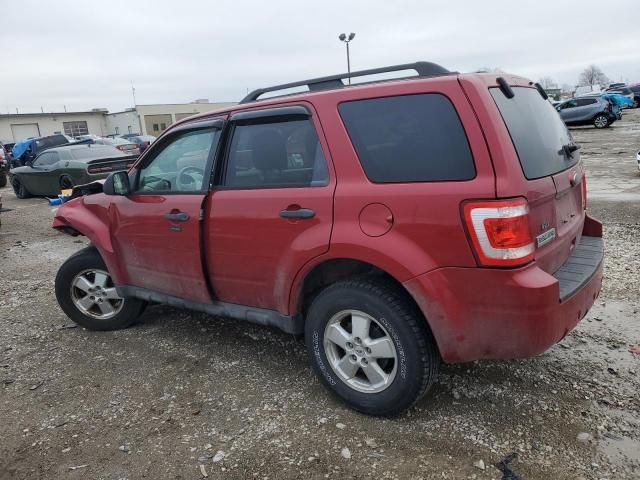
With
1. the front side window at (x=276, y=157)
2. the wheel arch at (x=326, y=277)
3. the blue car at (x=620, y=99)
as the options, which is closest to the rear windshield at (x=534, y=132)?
the wheel arch at (x=326, y=277)

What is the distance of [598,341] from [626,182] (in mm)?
8382

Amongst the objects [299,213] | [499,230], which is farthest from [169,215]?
[499,230]

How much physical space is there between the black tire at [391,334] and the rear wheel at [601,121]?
2806 centimetres

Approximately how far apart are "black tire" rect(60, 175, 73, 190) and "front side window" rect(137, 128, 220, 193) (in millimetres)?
9894

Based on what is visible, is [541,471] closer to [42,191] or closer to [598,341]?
[598,341]

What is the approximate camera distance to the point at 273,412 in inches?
126

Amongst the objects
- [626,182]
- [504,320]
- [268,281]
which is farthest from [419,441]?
[626,182]

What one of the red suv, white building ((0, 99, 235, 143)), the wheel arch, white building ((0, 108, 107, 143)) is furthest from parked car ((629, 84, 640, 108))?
white building ((0, 108, 107, 143))

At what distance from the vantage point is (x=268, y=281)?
3.31 m

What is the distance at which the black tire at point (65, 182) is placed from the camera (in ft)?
41.8

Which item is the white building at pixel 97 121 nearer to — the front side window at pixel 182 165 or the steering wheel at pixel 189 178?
the front side window at pixel 182 165

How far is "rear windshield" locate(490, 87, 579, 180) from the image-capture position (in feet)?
8.71

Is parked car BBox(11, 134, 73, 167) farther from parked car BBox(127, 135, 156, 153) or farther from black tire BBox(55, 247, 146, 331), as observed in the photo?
black tire BBox(55, 247, 146, 331)

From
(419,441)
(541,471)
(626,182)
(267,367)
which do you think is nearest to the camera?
(541,471)
